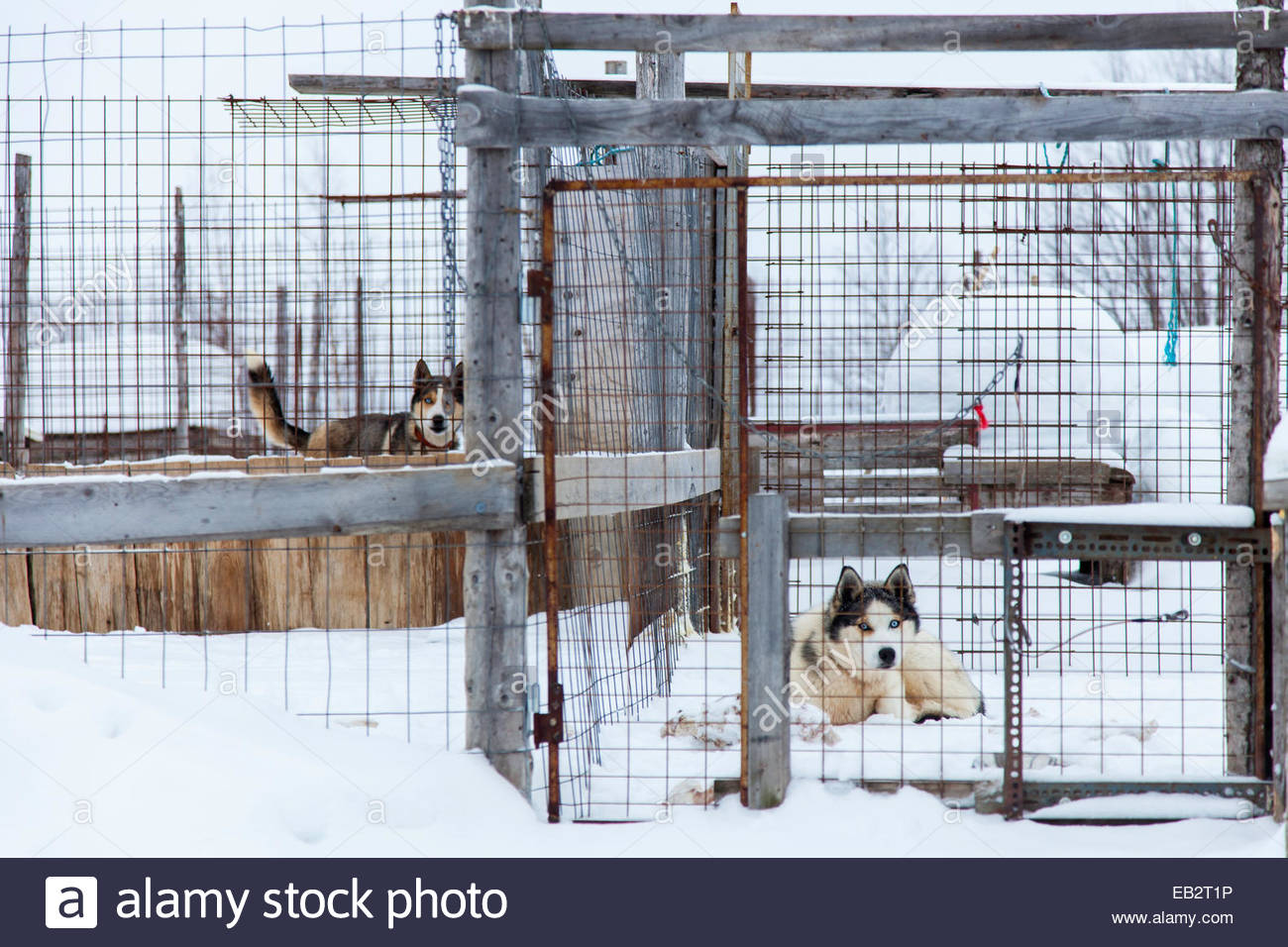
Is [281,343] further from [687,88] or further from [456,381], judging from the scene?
[456,381]

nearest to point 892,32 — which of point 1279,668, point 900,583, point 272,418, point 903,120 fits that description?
point 903,120

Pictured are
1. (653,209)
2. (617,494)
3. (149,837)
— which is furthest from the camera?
(653,209)

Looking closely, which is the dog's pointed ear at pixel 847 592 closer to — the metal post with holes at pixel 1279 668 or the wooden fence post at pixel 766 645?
the wooden fence post at pixel 766 645

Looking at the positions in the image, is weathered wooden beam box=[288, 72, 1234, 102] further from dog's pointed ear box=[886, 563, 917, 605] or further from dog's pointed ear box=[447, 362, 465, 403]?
dog's pointed ear box=[886, 563, 917, 605]

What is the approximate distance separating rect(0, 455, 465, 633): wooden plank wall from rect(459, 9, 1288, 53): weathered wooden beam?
3842mm

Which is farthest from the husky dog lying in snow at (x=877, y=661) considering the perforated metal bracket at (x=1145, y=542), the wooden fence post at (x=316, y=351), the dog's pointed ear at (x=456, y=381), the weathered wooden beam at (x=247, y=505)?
the wooden fence post at (x=316, y=351)

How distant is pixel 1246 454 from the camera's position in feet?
13.2

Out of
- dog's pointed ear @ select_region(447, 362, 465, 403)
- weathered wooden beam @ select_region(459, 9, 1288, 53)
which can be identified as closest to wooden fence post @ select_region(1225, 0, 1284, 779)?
weathered wooden beam @ select_region(459, 9, 1288, 53)

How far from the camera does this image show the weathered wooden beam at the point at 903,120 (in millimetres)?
3826

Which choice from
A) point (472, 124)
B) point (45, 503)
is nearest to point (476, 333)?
point (472, 124)

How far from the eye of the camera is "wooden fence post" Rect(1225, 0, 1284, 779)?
12.7ft

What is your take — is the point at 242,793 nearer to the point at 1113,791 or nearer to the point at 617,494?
the point at 617,494

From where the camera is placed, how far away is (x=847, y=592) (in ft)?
19.2

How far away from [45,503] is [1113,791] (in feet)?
13.3
